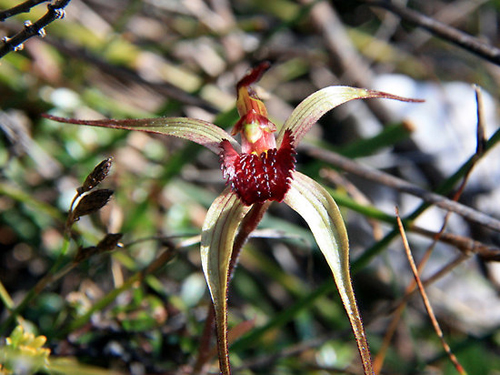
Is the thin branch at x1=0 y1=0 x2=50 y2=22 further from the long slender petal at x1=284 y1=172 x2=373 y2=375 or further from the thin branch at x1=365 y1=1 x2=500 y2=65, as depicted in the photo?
the thin branch at x1=365 y1=1 x2=500 y2=65

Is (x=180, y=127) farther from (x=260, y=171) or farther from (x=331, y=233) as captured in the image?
(x=331, y=233)

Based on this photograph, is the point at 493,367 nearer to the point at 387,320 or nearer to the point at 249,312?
the point at 387,320

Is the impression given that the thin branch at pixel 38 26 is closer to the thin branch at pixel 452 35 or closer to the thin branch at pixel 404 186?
the thin branch at pixel 404 186

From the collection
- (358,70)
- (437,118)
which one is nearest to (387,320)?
(437,118)

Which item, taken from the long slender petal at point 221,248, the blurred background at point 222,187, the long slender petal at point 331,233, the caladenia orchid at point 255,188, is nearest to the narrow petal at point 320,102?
the caladenia orchid at point 255,188

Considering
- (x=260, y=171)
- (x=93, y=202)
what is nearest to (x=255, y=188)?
(x=260, y=171)
